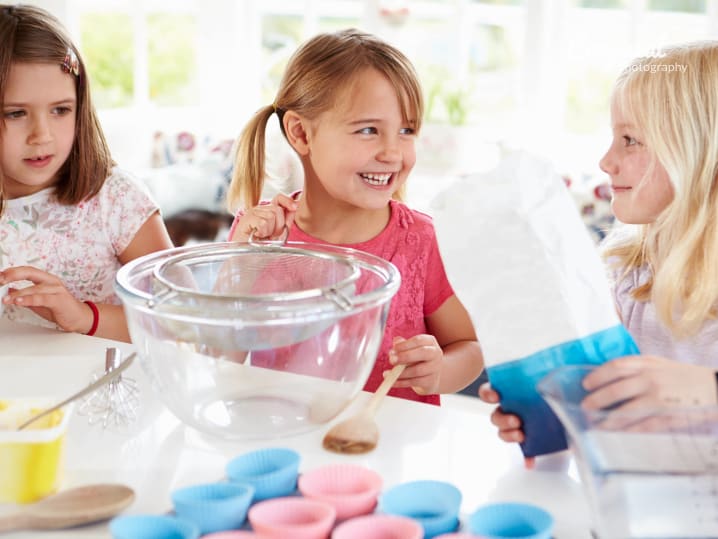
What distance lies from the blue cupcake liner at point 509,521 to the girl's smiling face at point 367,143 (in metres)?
0.75

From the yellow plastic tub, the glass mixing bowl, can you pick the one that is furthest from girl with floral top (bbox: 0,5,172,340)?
the yellow plastic tub

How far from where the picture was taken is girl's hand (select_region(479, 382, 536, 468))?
34.6 inches

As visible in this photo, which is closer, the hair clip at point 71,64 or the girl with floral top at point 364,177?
the girl with floral top at point 364,177

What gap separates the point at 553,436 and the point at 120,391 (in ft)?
1.65

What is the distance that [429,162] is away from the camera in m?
3.61

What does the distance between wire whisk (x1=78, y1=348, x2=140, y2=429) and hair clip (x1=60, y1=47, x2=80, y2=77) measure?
25.9 inches

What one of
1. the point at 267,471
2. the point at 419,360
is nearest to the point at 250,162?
the point at 419,360

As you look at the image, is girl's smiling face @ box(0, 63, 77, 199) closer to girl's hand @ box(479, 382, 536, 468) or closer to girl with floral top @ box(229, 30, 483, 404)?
girl with floral top @ box(229, 30, 483, 404)

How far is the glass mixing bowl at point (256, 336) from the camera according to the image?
2.78 feet

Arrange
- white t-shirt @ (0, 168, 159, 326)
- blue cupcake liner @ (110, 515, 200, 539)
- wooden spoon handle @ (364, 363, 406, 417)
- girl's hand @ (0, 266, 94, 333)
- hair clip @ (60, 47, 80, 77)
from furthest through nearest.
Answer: white t-shirt @ (0, 168, 159, 326) < hair clip @ (60, 47, 80, 77) < girl's hand @ (0, 266, 94, 333) < wooden spoon handle @ (364, 363, 406, 417) < blue cupcake liner @ (110, 515, 200, 539)

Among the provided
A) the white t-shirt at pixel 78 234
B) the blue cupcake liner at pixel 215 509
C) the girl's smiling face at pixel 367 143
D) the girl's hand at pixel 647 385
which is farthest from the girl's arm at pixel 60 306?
the girl's hand at pixel 647 385

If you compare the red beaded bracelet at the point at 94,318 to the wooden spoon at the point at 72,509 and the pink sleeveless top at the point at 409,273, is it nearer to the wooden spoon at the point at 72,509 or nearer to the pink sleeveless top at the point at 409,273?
the pink sleeveless top at the point at 409,273

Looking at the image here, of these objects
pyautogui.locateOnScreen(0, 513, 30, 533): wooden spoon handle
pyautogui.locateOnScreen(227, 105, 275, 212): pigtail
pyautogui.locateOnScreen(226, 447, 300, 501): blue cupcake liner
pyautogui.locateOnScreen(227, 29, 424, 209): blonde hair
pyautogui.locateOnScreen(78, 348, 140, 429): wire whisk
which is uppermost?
pyautogui.locateOnScreen(227, 29, 424, 209): blonde hair

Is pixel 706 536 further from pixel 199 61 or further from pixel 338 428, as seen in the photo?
pixel 199 61
